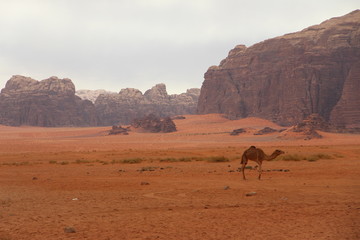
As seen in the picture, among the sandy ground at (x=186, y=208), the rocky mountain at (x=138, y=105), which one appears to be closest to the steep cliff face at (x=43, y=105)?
the rocky mountain at (x=138, y=105)

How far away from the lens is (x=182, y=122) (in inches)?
3627

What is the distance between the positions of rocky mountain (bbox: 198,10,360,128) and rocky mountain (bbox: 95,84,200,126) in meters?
48.7

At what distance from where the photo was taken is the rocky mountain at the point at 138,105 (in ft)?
416

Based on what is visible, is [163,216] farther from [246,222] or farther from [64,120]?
[64,120]

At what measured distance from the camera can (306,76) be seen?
7219cm

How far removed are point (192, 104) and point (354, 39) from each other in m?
78.1

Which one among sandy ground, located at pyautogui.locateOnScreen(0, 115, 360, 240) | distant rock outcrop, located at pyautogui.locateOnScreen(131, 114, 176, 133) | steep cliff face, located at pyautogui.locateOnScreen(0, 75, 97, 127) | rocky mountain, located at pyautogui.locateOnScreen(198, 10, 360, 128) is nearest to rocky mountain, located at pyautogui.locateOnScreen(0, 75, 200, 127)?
steep cliff face, located at pyautogui.locateOnScreen(0, 75, 97, 127)

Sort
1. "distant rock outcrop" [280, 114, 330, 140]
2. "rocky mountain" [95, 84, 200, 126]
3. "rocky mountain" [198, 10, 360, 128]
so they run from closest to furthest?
"distant rock outcrop" [280, 114, 330, 140]
"rocky mountain" [198, 10, 360, 128]
"rocky mountain" [95, 84, 200, 126]

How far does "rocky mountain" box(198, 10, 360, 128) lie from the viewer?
65.1 m

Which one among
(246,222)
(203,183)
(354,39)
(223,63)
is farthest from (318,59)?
(246,222)

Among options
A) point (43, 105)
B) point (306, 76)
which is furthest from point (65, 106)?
point (306, 76)

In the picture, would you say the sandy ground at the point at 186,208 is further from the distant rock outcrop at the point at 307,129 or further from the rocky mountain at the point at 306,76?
the rocky mountain at the point at 306,76

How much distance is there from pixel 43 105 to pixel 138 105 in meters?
33.4

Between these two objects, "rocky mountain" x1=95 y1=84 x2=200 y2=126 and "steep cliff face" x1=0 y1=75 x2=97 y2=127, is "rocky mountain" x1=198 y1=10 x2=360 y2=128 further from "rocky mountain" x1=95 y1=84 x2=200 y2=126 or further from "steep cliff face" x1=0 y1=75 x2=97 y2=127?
"steep cliff face" x1=0 y1=75 x2=97 y2=127
